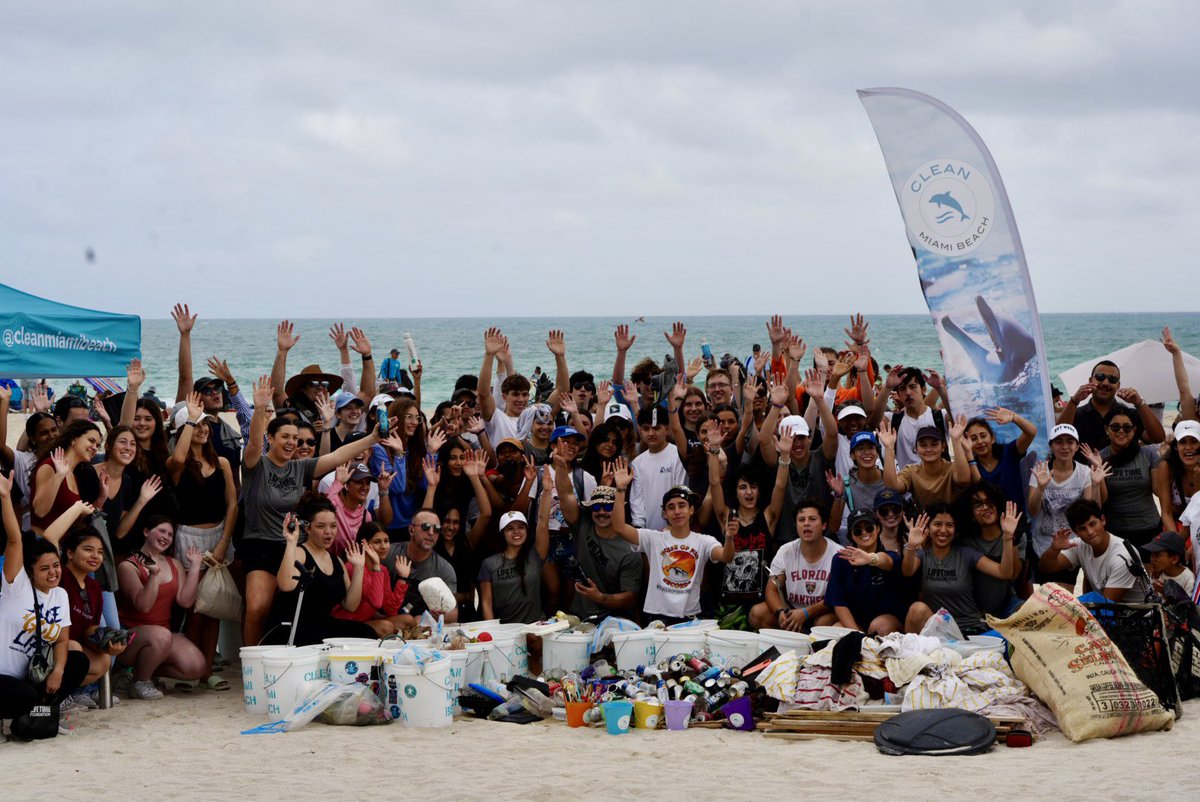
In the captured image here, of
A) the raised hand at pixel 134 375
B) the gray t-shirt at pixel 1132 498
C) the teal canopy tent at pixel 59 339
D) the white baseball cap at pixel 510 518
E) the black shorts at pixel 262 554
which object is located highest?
the teal canopy tent at pixel 59 339

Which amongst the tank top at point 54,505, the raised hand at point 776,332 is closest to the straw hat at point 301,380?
the tank top at point 54,505

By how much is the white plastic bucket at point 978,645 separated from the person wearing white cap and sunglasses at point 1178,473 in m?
1.70

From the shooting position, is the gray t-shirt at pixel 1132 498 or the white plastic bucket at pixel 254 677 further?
the gray t-shirt at pixel 1132 498

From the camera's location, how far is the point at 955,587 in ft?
26.1

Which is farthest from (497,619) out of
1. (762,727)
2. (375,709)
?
(762,727)

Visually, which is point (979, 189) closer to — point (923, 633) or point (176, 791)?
point (923, 633)

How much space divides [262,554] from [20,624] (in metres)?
1.60

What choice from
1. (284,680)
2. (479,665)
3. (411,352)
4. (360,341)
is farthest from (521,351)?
(284,680)

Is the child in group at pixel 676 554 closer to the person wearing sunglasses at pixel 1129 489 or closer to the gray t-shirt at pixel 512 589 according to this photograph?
the gray t-shirt at pixel 512 589

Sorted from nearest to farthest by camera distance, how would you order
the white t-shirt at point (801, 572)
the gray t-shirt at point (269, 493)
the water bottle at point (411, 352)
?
the gray t-shirt at point (269, 493)
the white t-shirt at point (801, 572)
the water bottle at point (411, 352)

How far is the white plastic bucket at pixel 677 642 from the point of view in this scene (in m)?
7.88

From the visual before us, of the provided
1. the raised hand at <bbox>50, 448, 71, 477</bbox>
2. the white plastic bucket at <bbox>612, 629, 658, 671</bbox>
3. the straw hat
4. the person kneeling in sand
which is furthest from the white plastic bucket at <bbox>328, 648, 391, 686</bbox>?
the straw hat

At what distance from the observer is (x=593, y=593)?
341 inches

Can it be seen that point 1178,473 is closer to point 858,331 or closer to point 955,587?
point 955,587
